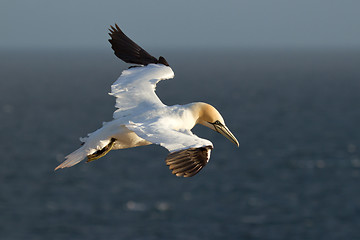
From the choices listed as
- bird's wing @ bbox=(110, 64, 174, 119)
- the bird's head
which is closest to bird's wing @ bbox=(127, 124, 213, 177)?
the bird's head

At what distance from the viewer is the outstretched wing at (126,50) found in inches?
589

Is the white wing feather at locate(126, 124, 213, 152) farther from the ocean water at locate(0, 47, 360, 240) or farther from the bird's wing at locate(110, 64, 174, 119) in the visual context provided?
the ocean water at locate(0, 47, 360, 240)

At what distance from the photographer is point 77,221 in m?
113

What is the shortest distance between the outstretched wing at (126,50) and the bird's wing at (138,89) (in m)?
0.57

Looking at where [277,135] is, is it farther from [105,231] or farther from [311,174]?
[105,231]

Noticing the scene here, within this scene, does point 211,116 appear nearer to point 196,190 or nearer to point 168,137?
point 168,137

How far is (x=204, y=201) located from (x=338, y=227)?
88.8 feet

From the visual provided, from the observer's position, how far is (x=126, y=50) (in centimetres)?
1509

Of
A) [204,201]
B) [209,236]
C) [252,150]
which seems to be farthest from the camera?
[252,150]

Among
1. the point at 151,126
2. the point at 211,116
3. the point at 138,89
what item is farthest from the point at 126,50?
the point at 151,126

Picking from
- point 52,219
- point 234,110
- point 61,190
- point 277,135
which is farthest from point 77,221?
point 234,110

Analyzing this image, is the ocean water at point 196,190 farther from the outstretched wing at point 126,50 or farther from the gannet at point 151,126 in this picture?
the gannet at point 151,126

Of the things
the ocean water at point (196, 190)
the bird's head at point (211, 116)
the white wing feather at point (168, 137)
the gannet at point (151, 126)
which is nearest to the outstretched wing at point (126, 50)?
the gannet at point (151, 126)

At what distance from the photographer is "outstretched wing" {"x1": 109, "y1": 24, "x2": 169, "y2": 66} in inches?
589
